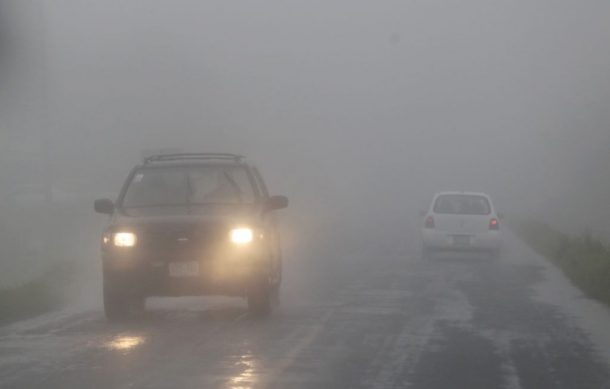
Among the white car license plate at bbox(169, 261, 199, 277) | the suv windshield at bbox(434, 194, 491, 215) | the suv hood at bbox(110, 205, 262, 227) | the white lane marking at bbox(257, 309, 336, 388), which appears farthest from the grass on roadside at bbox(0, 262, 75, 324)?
the suv windshield at bbox(434, 194, 491, 215)

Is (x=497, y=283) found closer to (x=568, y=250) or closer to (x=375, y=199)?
(x=568, y=250)

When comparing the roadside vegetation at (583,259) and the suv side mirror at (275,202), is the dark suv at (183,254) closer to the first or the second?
the suv side mirror at (275,202)

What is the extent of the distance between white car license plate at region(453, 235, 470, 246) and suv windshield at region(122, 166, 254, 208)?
41.5 feet

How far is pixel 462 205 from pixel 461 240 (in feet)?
3.96

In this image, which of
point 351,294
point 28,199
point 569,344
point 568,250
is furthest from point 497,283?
point 28,199

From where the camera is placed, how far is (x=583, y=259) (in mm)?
23500

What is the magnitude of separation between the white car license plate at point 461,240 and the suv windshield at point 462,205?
0.73m

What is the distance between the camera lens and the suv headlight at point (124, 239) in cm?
1551

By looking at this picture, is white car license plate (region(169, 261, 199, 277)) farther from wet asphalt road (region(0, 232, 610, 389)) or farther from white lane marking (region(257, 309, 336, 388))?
white lane marking (region(257, 309, 336, 388))

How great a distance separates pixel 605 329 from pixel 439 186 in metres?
116

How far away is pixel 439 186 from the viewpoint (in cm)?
12962

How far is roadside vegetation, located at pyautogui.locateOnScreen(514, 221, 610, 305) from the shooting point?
63.4ft

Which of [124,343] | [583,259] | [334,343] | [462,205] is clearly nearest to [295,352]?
[334,343]

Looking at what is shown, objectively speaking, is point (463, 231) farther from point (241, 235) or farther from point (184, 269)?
point (184, 269)
